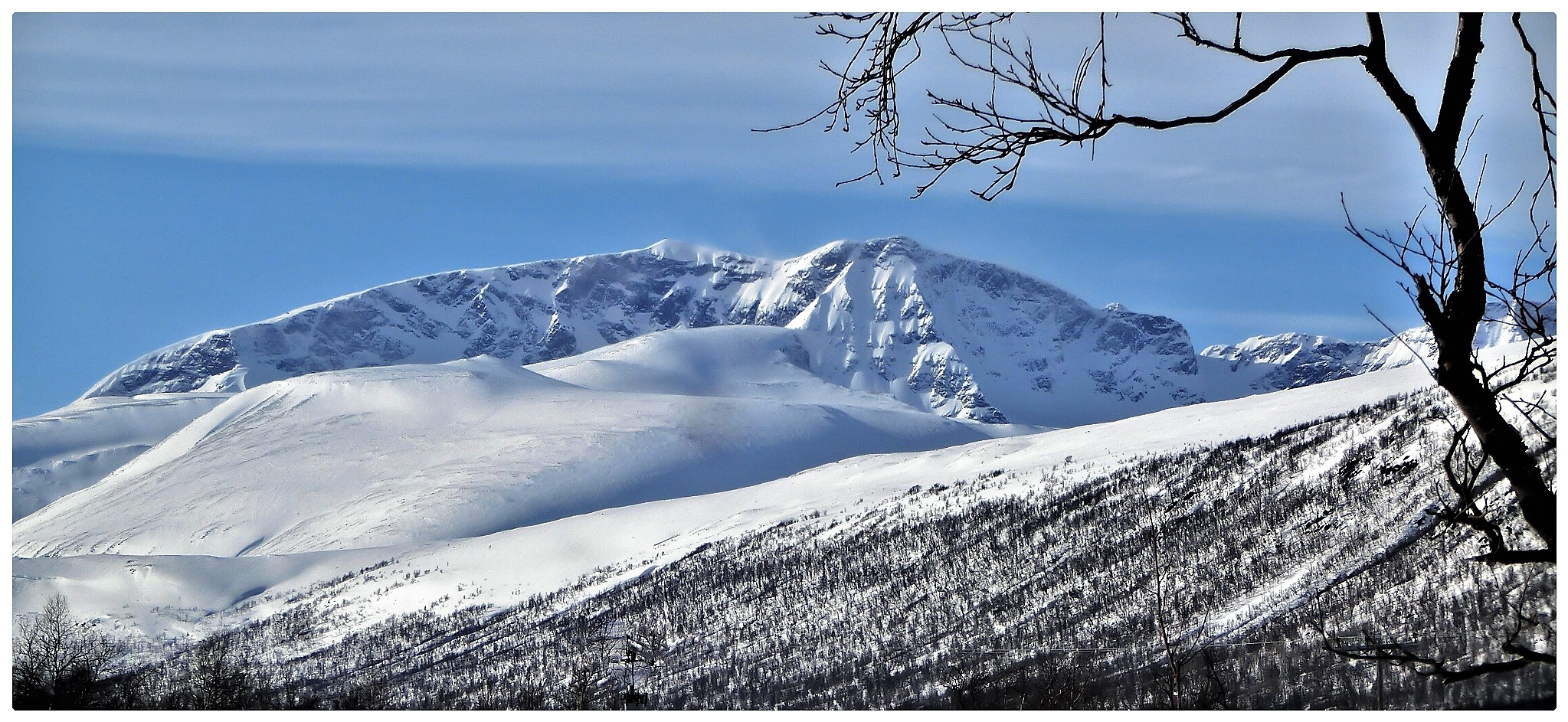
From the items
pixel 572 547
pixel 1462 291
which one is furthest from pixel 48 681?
pixel 572 547

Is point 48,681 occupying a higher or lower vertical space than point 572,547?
higher

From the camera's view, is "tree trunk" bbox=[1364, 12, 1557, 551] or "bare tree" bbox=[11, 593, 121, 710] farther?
"bare tree" bbox=[11, 593, 121, 710]

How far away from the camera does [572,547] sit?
152 m

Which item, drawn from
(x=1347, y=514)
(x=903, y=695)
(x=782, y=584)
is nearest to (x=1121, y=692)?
(x=903, y=695)

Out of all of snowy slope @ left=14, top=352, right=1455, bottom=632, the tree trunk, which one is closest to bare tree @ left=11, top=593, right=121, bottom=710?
the tree trunk

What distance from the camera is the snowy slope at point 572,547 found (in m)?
139

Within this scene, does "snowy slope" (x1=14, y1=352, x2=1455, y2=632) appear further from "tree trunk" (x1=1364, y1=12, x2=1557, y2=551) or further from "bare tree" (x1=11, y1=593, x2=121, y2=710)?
"tree trunk" (x1=1364, y1=12, x2=1557, y2=551)

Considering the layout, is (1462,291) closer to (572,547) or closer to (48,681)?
(48,681)

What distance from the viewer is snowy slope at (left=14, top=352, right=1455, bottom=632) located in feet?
457

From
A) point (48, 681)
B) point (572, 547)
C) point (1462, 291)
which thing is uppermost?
point (1462, 291)

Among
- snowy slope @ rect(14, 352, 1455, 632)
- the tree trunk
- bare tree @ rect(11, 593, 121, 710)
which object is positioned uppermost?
the tree trunk

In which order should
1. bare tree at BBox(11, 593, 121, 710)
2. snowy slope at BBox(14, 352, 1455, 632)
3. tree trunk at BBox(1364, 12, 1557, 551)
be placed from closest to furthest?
tree trunk at BBox(1364, 12, 1557, 551) < bare tree at BBox(11, 593, 121, 710) < snowy slope at BBox(14, 352, 1455, 632)

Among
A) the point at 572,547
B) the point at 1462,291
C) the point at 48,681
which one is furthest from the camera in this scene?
the point at 572,547

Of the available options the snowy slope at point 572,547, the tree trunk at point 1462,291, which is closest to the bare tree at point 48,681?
the tree trunk at point 1462,291
